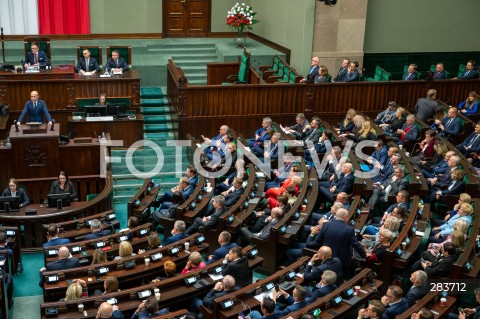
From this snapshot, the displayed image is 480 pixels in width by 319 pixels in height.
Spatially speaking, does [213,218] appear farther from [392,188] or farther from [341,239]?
[392,188]

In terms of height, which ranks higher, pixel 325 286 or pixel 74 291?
pixel 325 286

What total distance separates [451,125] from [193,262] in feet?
22.8

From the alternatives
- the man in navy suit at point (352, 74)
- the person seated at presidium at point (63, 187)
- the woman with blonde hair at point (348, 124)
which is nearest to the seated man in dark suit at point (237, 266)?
the person seated at presidium at point (63, 187)

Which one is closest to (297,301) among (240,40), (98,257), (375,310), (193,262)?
(375,310)

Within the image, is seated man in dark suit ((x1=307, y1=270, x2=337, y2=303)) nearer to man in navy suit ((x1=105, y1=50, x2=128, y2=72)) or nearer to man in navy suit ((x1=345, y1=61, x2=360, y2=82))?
man in navy suit ((x1=345, y1=61, x2=360, y2=82))

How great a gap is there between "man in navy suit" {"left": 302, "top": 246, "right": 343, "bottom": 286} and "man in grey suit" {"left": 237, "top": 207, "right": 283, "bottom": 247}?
50.1 inches

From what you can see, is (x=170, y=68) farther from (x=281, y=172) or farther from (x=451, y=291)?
(x=451, y=291)

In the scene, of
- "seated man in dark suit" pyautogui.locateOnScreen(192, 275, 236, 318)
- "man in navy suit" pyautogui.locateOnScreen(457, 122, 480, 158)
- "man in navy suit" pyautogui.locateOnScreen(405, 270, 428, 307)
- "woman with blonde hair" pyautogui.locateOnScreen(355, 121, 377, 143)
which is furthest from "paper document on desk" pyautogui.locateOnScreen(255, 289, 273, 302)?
"man in navy suit" pyautogui.locateOnScreen(457, 122, 480, 158)

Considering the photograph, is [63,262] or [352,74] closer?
[63,262]

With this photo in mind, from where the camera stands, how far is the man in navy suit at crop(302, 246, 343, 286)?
7.69 meters

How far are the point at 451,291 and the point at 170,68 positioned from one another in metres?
9.10

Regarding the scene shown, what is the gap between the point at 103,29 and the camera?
18.5m

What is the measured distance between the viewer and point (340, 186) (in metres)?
10.5

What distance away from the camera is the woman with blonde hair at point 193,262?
7918 mm
